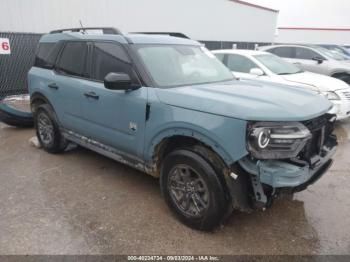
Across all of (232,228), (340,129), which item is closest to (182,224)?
(232,228)

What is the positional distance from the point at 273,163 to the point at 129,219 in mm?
1619

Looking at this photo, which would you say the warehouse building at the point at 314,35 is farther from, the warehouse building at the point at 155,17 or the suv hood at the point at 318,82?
the suv hood at the point at 318,82

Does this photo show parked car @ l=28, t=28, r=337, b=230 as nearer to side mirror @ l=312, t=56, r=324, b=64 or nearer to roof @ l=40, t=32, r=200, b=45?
roof @ l=40, t=32, r=200, b=45

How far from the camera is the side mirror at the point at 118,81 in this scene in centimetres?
334

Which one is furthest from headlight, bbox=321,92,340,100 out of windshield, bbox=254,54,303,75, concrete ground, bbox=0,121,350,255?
concrete ground, bbox=0,121,350,255

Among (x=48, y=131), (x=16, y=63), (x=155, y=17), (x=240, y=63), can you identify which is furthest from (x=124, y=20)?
(x=48, y=131)

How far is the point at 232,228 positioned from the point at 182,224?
507mm

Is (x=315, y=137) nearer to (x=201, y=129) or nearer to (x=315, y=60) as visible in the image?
(x=201, y=129)

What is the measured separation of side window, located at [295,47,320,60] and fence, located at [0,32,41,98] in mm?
8272

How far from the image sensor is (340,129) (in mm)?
7055

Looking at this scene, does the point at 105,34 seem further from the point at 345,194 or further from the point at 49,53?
the point at 345,194

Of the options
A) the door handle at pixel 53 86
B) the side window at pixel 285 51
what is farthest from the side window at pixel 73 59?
the side window at pixel 285 51

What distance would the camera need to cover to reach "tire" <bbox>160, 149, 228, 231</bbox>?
294 cm

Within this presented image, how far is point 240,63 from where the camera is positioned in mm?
7684
